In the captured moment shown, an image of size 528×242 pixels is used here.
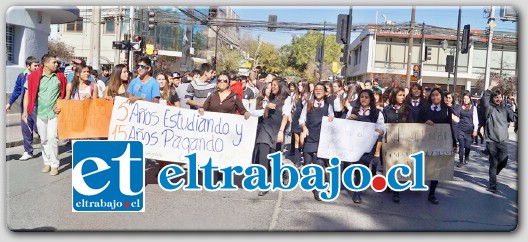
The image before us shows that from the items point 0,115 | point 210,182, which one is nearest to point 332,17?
point 210,182

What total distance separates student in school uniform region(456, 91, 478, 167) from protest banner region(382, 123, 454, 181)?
387 cm

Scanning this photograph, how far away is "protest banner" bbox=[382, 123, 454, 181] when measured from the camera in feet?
19.2

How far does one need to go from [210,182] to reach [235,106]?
1.37 metres

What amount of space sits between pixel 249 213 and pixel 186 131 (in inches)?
41.8

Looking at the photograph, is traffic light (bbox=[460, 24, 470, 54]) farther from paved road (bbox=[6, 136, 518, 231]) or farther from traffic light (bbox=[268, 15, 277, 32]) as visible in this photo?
traffic light (bbox=[268, 15, 277, 32])

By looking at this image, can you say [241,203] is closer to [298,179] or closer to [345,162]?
[298,179]

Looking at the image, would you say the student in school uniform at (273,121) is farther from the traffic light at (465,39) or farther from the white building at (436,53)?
the traffic light at (465,39)

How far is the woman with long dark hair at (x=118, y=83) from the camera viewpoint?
22.5 ft

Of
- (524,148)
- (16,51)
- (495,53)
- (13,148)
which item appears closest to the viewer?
(524,148)

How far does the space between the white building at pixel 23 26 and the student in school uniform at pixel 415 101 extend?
371 cm

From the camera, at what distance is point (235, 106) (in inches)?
253

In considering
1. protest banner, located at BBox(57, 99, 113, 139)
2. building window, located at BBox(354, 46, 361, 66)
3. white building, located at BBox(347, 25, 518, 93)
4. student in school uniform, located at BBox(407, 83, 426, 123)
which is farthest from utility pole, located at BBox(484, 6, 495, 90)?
protest banner, located at BBox(57, 99, 113, 139)

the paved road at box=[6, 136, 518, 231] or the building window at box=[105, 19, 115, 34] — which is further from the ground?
the building window at box=[105, 19, 115, 34]

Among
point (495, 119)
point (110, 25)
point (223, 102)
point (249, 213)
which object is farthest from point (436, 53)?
point (249, 213)
